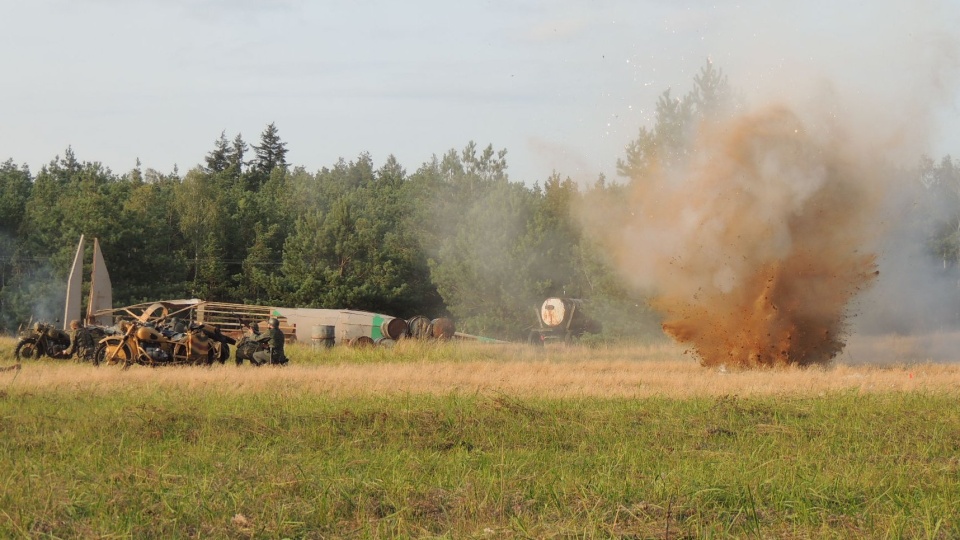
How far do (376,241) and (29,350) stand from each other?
1157 inches

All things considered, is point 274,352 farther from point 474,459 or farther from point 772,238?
point 474,459

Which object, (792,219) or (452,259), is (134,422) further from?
(452,259)

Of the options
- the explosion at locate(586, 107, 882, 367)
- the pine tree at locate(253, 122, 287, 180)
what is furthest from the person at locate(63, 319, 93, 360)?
the pine tree at locate(253, 122, 287, 180)

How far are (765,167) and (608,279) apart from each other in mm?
16547

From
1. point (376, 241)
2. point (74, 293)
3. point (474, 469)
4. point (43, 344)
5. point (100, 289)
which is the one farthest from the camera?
point (376, 241)

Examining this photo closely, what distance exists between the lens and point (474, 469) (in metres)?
10.2

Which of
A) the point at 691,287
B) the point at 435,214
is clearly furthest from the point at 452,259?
the point at 691,287

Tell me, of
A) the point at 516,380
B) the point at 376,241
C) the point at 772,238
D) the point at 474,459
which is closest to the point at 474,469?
the point at 474,459

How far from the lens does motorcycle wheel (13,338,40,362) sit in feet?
102

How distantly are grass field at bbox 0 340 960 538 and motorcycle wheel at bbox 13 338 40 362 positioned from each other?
1197cm

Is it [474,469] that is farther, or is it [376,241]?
[376,241]

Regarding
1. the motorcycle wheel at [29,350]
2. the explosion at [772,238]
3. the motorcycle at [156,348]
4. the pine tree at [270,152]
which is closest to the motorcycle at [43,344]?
the motorcycle wheel at [29,350]

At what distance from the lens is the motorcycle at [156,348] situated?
1004 inches

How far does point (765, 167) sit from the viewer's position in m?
25.0
